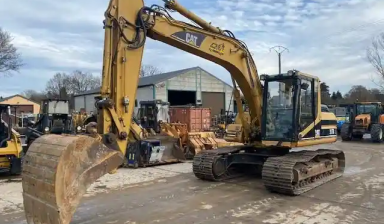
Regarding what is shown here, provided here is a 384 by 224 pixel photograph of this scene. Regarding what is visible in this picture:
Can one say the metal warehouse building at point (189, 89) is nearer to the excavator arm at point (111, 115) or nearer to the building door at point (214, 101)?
the building door at point (214, 101)

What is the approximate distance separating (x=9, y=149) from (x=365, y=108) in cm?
1966

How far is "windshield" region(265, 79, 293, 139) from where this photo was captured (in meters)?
8.24

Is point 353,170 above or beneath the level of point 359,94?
beneath

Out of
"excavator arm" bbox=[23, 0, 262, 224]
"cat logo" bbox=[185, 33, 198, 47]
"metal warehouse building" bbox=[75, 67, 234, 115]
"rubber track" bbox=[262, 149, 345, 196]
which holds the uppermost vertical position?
"metal warehouse building" bbox=[75, 67, 234, 115]

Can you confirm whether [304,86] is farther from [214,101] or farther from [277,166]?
[214,101]

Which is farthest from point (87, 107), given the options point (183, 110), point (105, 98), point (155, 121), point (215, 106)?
point (105, 98)

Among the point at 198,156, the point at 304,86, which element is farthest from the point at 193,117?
the point at 304,86

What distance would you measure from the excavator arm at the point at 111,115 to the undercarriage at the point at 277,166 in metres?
2.44

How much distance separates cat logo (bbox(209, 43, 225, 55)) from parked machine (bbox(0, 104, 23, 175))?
20.7 feet

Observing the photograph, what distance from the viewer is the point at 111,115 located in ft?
17.8

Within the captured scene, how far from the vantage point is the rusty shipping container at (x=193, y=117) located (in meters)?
19.9

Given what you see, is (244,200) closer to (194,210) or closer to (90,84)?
(194,210)

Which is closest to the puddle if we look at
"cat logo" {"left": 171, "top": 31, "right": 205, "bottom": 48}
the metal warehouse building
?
"cat logo" {"left": 171, "top": 31, "right": 205, "bottom": 48}

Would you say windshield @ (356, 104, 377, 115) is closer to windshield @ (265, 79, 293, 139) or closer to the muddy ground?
the muddy ground
